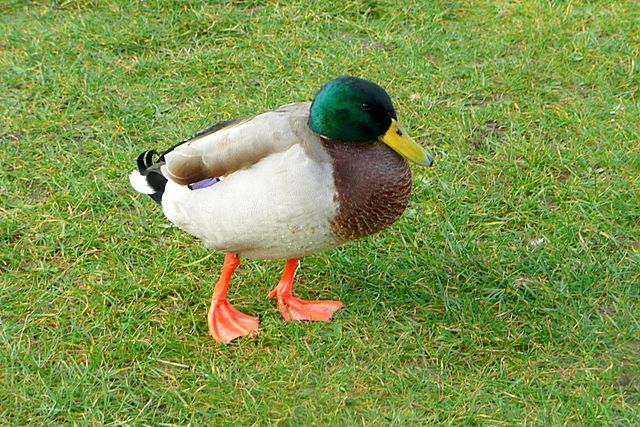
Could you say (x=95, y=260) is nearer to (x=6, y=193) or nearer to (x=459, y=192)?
(x=6, y=193)

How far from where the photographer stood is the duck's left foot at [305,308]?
3441mm

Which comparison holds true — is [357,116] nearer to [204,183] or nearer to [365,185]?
[365,185]

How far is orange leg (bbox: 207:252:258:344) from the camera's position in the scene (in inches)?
132

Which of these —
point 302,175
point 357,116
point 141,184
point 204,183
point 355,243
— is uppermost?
point 357,116

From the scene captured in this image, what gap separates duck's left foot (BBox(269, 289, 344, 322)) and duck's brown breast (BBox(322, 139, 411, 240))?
1.71 feet

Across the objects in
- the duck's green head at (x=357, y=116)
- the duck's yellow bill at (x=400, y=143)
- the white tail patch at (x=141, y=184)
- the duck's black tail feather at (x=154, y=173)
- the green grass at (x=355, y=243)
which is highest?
the duck's green head at (x=357, y=116)

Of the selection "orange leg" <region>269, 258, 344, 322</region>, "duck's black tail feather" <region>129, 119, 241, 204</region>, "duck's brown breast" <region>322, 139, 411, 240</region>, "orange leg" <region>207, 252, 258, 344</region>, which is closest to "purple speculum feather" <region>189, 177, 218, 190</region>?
"duck's black tail feather" <region>129, 119, 241, 204</region>

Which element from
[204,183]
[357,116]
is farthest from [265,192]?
[357,116]

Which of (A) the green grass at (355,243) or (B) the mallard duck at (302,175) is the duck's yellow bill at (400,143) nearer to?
(B) the mallard duck at (302,175)

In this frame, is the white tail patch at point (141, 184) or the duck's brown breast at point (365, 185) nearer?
the duck's brown breast at point (365, 185)

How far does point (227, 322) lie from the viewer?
3.37 metres

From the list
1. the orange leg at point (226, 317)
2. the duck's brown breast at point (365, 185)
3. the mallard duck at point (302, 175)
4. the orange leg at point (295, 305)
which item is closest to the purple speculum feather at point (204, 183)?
the mallard duck at point (302, 175)

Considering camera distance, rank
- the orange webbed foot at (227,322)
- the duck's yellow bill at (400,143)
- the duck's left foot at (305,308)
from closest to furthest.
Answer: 1. the duck's yellow bill at (400,143)
2. the orange webbed foot at (227,322)
3. the duck's left foot at (305,308)

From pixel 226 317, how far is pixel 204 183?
0.60m
